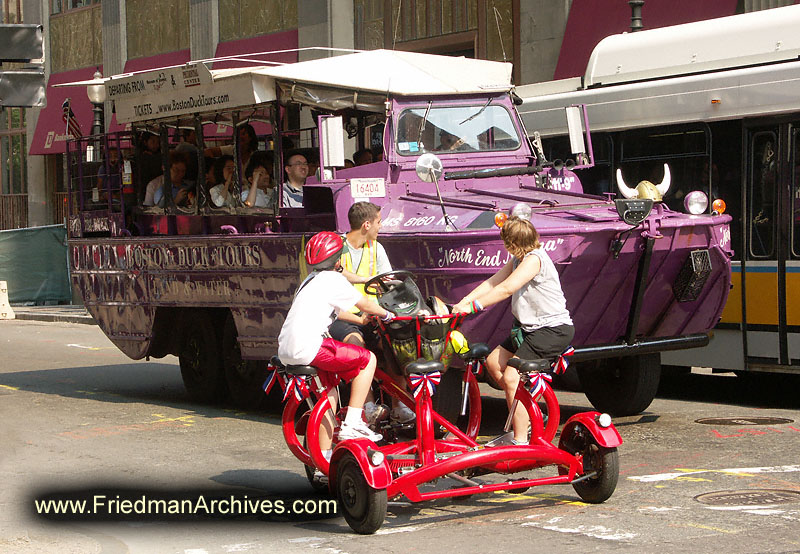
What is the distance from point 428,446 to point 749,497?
2.00 m

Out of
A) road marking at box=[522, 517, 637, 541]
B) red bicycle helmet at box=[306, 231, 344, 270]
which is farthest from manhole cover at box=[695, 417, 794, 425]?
red bicycle helmet at box=[306, 231, 344, 270]

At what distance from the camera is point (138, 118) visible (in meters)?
13.6

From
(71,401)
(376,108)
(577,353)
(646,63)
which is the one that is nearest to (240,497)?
(577,353)

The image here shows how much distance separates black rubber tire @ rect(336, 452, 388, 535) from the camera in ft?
23.3

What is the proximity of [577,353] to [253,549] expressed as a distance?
12.2ft

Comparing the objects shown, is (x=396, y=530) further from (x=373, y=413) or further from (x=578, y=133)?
(x=578, y=133)

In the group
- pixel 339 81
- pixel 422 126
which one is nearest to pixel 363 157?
pixel 422 126

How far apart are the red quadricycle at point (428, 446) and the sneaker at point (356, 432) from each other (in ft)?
0.30

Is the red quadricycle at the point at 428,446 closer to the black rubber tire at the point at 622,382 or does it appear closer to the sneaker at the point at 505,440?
the sneaker at the point at 505,440

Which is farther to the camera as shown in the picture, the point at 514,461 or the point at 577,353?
the point at 577,353

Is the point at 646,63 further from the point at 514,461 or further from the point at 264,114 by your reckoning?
the point at 514,461

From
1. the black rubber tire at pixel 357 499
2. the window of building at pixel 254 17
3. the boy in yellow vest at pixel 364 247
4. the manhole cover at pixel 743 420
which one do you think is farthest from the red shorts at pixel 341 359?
the window of building at pixel 254 17

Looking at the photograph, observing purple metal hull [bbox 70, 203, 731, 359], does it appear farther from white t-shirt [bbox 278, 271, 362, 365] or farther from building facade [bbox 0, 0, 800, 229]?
building facade [bbox 0, 0, 800, 229]

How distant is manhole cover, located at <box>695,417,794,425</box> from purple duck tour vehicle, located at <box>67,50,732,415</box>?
1.88 ft
